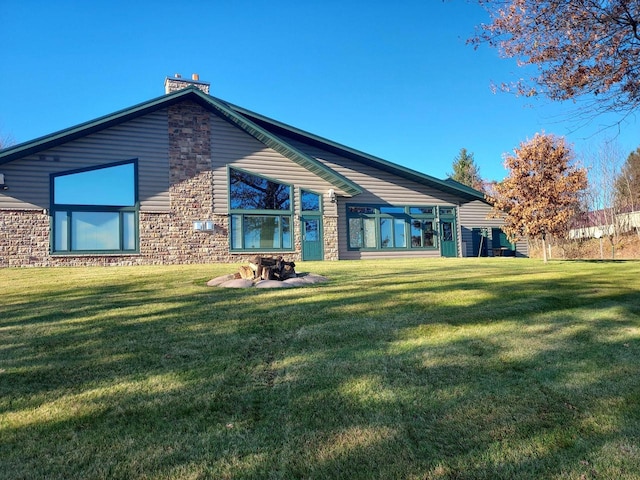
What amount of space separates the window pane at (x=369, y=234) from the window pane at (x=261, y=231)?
3.99 meters

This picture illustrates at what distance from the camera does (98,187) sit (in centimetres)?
1368

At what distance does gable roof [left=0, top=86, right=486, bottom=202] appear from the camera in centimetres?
1287

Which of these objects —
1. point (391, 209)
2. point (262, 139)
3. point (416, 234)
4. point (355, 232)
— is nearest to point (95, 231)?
point (262, 139)

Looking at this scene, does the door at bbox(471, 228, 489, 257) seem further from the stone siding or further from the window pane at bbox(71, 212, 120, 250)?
the window pane at bbox(71, 212, 120, 250)

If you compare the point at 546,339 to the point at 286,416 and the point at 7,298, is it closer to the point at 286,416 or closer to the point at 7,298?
the point at 286,416

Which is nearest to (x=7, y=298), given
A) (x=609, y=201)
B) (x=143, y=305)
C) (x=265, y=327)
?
(x=143, y=305)

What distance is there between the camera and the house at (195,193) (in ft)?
43.2

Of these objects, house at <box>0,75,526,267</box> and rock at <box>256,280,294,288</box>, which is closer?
rock at <box>256,280,294,288</box>

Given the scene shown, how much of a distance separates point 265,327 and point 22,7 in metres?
13.8

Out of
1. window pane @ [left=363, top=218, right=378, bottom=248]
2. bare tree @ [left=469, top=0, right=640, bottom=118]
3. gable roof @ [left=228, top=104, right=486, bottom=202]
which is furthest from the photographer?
window pane @ [left=363, top=218, right=378, bottom=248]

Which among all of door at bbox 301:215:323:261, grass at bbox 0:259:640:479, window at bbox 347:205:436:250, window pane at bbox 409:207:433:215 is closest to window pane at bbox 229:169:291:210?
door at bbox 301:215:323:261

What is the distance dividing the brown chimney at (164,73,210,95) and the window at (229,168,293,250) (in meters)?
3.88

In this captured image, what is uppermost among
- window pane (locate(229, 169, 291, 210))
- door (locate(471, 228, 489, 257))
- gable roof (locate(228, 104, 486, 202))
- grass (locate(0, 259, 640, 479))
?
gable roof (locate(228, 104, 486, 202))

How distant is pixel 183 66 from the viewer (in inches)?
647
